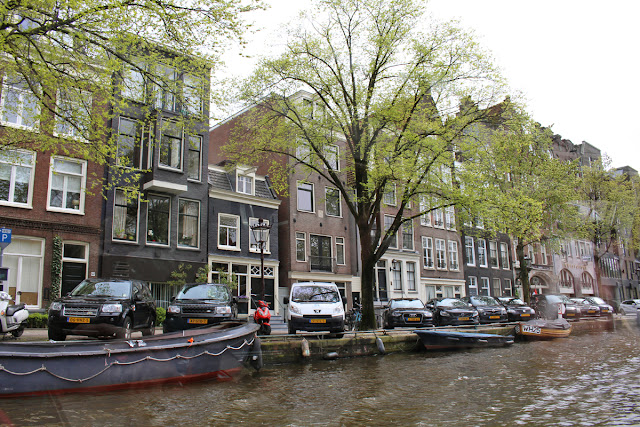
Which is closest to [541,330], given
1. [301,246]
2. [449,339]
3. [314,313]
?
[449,339]

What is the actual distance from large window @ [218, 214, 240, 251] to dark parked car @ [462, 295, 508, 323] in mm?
12938

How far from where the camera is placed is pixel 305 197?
33.9 m

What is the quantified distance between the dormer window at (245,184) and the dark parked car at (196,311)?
50.3ft

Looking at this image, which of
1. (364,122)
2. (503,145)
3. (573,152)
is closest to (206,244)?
(364,122)

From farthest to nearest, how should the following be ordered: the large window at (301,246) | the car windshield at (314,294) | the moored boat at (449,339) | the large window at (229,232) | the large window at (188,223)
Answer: the large window at (301,246) → the large window at (229,232) → the large window at (188,223) → the moored boat at (449,339) → the car windshield at (314,294)

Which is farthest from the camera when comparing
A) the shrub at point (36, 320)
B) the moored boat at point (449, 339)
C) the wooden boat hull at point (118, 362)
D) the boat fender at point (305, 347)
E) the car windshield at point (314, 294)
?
the shrub at point (36, 320)

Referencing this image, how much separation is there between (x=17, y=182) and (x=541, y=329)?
927 inches

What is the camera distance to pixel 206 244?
1075 inches

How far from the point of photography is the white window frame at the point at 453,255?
43938 millimetres

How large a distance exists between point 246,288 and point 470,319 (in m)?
12.6

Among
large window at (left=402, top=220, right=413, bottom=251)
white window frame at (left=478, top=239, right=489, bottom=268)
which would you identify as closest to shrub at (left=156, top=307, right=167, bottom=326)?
large window at (left=402, top=220, right=413, bottom=251)

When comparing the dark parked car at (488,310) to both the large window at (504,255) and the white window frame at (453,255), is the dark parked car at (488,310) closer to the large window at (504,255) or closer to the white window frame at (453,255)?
the white window frame at (453,255)

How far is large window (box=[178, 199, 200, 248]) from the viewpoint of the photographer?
87.0 feet

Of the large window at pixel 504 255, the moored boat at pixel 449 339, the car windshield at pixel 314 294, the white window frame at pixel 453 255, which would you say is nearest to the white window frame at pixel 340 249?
the white window frame at pixel 453 255
